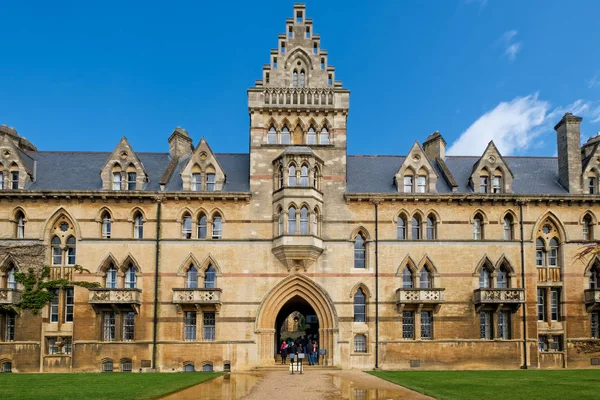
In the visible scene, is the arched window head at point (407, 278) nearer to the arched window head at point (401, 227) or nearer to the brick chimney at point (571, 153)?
the arched window head at point (401, 227)

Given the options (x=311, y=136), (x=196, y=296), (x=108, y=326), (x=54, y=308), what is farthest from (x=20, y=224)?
(x=311, y=136)

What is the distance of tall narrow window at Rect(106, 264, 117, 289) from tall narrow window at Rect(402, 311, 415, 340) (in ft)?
Result: 58.5

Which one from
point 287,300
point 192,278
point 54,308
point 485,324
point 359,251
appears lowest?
point 485,324

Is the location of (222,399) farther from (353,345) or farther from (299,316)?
(299,316)

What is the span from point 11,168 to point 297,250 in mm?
18564

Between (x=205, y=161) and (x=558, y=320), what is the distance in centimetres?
2456

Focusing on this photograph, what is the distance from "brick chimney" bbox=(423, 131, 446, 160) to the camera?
136 feet

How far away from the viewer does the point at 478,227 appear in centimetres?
3791

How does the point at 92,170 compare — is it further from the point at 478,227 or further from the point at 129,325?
the point at 478,227

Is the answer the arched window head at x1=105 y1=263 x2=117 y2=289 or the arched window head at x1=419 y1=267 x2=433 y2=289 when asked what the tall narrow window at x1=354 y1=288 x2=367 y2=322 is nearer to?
the arched window head at x1=419 y1=267 x2=433 y2=289

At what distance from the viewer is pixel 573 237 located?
37.7 meters

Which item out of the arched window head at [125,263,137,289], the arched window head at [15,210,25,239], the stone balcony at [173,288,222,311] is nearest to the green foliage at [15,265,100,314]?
the arched window head at [125,263,137,289]

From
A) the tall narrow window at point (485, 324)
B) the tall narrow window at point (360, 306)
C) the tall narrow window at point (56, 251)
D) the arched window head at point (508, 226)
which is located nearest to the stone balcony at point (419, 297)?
the tall narrow window at point (360, 306)

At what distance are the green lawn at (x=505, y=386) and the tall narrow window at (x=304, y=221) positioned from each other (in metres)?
9.59
